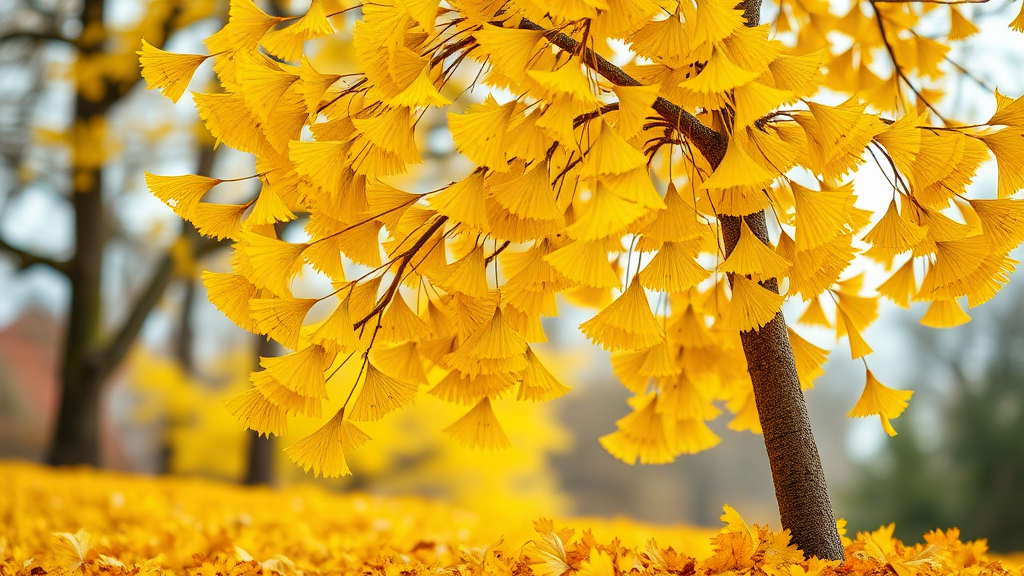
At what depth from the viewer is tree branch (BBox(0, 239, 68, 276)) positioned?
5.31 meters

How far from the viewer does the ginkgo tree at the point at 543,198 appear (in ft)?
3.36

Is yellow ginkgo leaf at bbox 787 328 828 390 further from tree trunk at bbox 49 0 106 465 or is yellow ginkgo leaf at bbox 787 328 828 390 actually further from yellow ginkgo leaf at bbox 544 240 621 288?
tree trunk at bbox 49 0 106 465

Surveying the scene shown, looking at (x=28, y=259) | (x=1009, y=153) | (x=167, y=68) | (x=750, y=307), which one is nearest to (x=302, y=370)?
(x=167, y=68)

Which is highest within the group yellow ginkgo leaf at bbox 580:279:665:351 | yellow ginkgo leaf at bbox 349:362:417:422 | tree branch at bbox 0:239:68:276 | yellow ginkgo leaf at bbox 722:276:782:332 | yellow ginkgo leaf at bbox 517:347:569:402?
tree branch at bbox 0:239:68:276

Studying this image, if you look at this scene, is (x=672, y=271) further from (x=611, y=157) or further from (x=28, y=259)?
(x=28, y=259)

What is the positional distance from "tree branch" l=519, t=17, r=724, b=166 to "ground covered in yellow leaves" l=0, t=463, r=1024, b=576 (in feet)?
2.24

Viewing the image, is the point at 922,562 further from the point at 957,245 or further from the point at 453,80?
the point at 453,80

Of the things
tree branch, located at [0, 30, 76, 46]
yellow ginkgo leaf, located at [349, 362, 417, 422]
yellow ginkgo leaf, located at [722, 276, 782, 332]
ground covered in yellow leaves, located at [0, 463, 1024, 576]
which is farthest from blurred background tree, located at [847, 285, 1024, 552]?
tree branch, located at [0, 30, 76, 46]

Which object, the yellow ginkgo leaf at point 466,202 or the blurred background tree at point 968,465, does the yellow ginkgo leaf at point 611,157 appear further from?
the blurred background tree at point 968,465

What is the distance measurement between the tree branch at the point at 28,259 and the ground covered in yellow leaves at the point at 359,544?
2.78 m

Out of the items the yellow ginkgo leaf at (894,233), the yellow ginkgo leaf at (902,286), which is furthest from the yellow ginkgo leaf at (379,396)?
the yellow ginkgo leaf at (902,286)

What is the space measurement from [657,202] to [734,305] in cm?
34

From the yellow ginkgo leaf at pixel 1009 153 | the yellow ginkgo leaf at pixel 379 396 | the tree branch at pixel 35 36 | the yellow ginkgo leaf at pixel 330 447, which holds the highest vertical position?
the tree branch at pixel 35 36

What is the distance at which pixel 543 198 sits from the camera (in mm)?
1046
